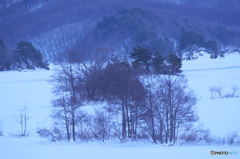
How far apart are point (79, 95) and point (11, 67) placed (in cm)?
4637

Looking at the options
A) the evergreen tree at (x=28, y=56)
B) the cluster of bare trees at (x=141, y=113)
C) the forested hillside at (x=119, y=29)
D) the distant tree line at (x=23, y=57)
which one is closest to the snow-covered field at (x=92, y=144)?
the cluster of bare trees at (x=141, y=113)

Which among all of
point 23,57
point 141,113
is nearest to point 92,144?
point 141,113

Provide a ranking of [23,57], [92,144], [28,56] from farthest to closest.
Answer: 1. [28,56]
2. [23,57]
3. [92,144]

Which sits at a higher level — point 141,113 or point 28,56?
point 28,56

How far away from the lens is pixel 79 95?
23.2 m

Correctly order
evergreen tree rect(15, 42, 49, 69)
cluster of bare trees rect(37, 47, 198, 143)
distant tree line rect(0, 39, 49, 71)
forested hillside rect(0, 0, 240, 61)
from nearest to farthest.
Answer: cluster of bare trees rect(37, 47, 198, 143) → distant tree line rect(0, 39, 49, 71) → evergreen tree rect(15, 42, 49, 69) → forested hillside rect(0, 0, 240, 61)

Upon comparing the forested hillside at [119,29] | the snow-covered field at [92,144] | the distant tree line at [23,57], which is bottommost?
the snow-covered field at [92,144]

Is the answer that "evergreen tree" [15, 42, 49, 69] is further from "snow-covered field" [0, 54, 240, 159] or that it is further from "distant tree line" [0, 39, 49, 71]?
"snow-covered field" [0, 54, 240, 159]

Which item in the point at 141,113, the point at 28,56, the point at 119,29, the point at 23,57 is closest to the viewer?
the point at 141,113

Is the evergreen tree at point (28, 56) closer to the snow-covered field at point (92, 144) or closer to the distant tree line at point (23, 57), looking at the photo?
the distant tree line at point (23, 57)

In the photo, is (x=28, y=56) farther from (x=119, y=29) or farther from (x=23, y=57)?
(x=119, y=29)

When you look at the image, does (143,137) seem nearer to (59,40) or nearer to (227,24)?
(59,40)

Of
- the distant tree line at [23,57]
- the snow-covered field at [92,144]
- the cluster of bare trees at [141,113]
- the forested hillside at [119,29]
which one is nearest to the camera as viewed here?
the snow-covered field at [92,144]

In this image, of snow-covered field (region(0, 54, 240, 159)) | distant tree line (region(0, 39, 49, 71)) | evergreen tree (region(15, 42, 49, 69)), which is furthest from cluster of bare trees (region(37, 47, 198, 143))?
evergreen tree (region(15, 42, 49, 69))
